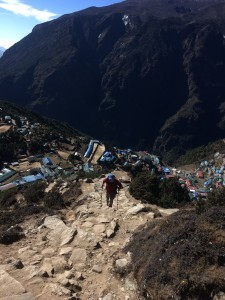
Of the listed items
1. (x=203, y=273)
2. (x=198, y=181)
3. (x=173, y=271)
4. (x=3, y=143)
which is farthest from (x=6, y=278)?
(x=198, y=181)

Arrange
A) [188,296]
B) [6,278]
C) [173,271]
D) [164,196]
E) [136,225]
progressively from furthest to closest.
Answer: [164,196], [136,225], [6,278], [173,271], [188,296]

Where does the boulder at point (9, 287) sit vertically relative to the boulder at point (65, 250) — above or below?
above

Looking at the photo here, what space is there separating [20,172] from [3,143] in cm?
1444

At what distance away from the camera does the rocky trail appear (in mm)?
10016

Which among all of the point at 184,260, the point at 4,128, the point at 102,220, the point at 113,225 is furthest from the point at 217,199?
the point at 4,128

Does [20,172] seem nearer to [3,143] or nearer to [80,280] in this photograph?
[3,143]

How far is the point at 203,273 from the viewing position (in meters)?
8.96

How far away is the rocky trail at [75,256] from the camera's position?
10016 millimetres

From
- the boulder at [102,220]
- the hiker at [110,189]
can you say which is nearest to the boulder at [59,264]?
the boulder at [102,220]

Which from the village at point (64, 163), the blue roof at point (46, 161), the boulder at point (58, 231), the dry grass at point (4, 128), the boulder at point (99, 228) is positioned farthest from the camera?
the dry grass at point (4, 128)

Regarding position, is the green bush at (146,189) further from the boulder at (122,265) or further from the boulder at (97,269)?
the boulder at (97,269)

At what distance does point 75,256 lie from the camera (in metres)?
12.3

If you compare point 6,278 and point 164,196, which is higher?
point 6,278

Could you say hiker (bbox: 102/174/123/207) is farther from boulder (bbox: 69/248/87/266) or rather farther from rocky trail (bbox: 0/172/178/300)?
boulder (bbox: 69/248/87/266)
